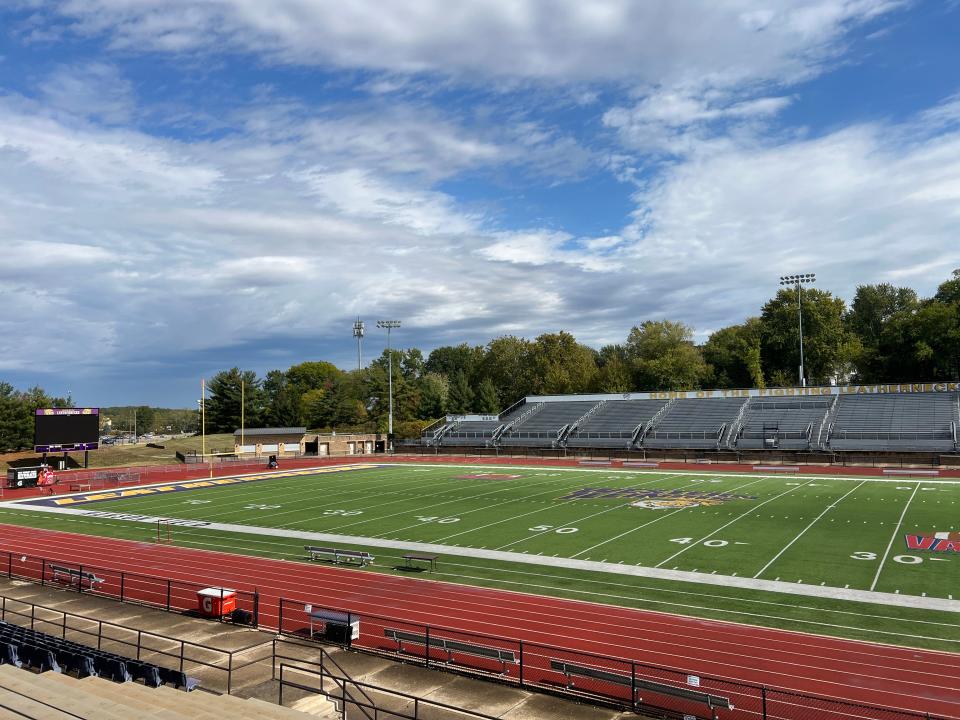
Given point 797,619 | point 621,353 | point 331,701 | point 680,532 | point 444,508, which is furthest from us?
point 621,353

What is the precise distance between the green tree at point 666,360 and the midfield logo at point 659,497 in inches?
2278

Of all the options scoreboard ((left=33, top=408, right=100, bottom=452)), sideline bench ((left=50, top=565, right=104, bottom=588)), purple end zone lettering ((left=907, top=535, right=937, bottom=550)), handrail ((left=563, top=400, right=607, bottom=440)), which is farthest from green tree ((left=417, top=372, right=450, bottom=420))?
sideline bench ((left=50, top=565, right=104, bottom=588))

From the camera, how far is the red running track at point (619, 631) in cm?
1286

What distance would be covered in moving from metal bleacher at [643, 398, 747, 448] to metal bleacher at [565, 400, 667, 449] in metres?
1.75

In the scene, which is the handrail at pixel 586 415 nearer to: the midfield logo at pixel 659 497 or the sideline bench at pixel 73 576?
the midfield logo at pixel 659 497

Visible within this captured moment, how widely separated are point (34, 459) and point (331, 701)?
64550 mm

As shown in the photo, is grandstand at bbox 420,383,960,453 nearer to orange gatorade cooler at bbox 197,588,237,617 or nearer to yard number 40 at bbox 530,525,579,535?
yard number 40 at bbox 530,525,579,535

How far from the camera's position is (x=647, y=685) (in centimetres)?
1148

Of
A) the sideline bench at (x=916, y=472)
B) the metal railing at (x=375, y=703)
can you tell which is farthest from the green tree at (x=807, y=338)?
the metal railing at (x=375, y=703)

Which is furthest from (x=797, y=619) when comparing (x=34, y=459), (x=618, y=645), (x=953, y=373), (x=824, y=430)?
(x=953, y=373)

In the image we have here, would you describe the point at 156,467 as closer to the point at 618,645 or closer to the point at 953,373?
the point at 618,645

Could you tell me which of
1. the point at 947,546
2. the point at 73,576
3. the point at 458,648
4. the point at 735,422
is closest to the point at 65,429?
the point at 73,576

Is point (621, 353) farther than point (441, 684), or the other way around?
point (621, 353)

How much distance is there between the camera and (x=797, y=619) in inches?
646
